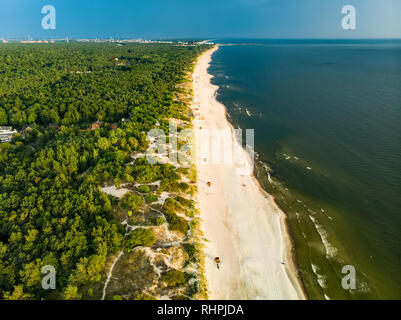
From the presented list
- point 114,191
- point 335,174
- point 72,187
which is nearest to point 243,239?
point 114,191

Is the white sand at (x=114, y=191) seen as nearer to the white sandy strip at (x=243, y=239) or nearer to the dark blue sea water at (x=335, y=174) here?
the white sandy strip at (x=243, y=239)

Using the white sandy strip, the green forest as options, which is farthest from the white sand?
the white sandy strip

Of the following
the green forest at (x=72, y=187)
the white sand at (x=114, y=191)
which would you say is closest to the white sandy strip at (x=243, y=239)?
the green forest at (x=72, y=187)

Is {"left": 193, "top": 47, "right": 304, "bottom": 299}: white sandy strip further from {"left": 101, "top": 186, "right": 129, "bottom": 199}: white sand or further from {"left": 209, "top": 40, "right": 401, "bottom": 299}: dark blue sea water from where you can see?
{"left": 101, "top": 186, "right": 129, "bottom": 199}: white sand

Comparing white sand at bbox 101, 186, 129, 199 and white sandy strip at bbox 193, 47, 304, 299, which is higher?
white sand at bbox 101, 186, 129, 199

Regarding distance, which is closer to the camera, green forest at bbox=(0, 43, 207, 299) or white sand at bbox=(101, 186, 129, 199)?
green forest at bbox=(0, 43, 207, 299)

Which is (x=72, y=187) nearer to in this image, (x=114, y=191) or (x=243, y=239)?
(x=114, y=191)
